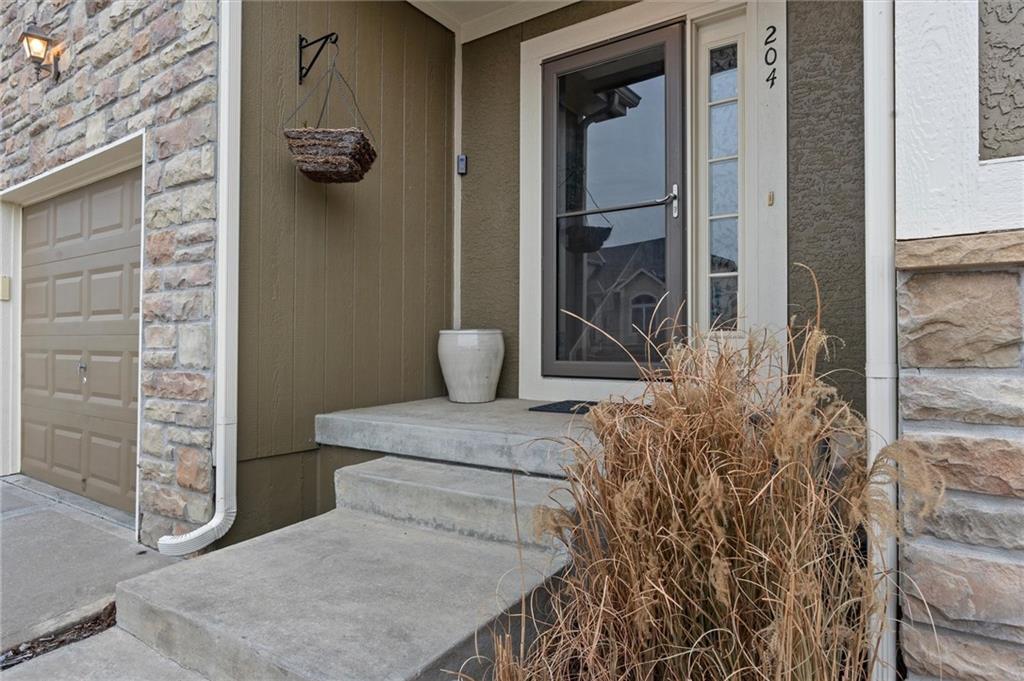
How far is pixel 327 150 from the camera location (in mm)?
2498

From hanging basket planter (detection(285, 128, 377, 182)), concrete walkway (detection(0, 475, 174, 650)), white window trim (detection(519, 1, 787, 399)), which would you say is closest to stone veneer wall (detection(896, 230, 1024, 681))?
white window trim (detection(519, 1, 787, 399))

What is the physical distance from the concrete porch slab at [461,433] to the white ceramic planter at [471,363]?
22 cm

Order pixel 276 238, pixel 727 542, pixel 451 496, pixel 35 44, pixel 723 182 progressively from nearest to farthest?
pixel 727 542, pixel 451 496, pixel 276 238, pixel 723 182, pixel 35 44

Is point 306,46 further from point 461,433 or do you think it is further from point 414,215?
point 461,433

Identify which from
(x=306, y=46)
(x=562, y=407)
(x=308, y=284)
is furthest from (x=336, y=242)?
(x=562, y=407)

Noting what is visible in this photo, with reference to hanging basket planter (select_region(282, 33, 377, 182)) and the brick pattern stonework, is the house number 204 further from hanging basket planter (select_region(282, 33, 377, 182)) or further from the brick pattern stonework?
the brick pattern stonework

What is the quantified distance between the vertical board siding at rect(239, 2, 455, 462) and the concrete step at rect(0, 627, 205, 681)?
0.97m

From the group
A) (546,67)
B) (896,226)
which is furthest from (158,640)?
(546,67)

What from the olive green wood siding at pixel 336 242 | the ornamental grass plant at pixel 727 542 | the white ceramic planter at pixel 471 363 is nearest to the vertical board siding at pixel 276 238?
the olive green wood siding at pixel 336 242

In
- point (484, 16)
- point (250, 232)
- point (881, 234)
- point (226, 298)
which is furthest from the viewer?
point (484, 16)

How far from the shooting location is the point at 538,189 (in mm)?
3412

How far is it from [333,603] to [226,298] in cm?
147

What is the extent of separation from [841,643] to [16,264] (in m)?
5.36

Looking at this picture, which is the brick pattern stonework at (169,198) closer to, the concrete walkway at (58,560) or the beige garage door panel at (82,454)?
the concrete walkway at (58,560)
